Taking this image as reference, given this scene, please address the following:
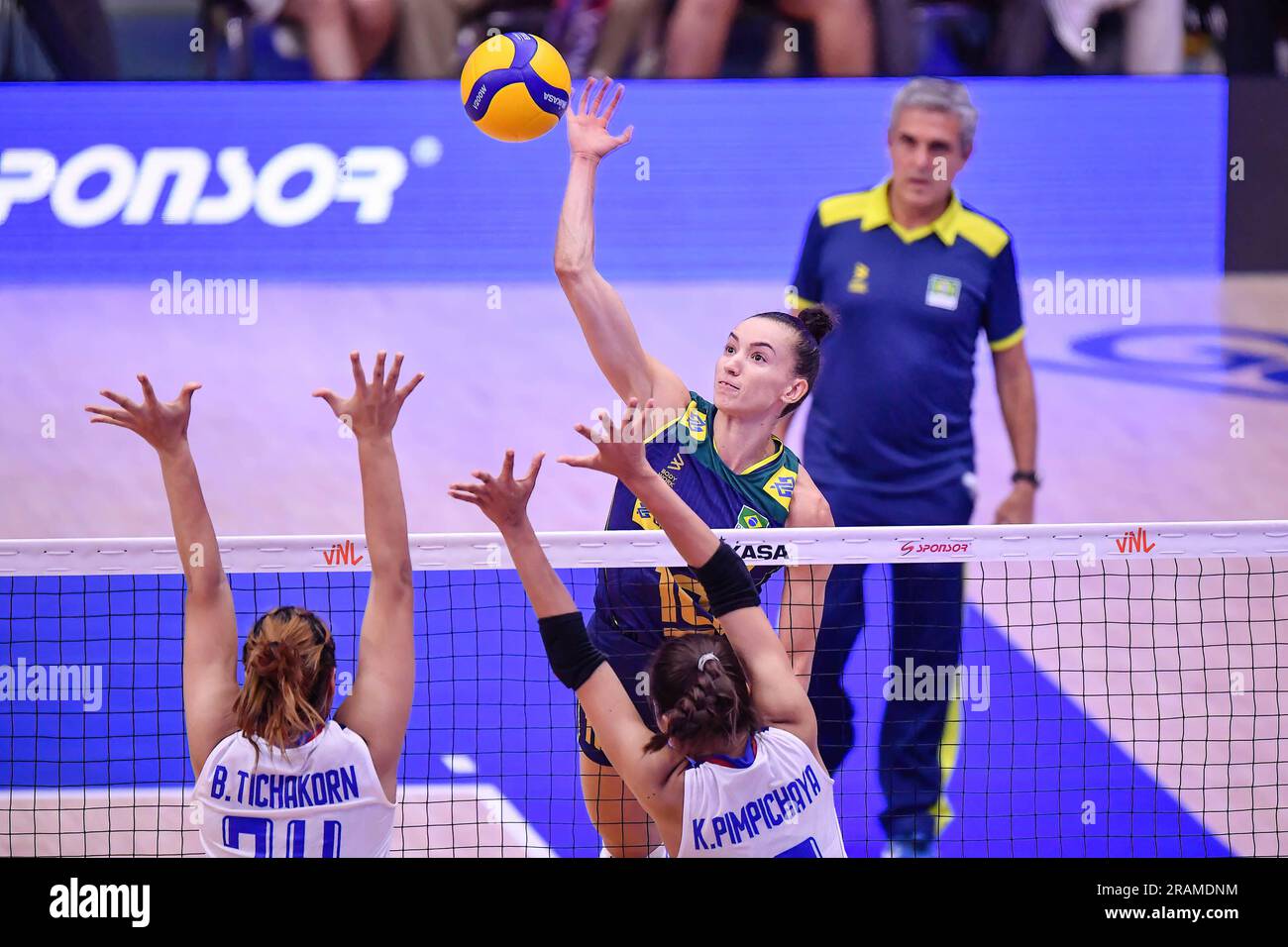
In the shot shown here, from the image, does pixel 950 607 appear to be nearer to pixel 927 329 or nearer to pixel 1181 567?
pixel 927 329

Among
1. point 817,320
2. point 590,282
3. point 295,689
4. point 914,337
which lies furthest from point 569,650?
point 914,337

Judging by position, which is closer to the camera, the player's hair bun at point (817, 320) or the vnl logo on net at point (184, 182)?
the player's hair bun at point (817, 320)

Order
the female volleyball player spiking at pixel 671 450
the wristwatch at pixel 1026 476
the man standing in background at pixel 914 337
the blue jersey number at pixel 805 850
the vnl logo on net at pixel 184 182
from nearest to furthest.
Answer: the blue jersey number at pixel 805 850, the female volleyball player spiking at pixel 671 450, the man standing in background at pixel 914 337, the wristwatch at pixel 1026 476, the vnl logo on net at pixel 184 182

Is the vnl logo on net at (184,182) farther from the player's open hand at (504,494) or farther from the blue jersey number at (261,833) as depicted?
the blue jersey number at (261,833)

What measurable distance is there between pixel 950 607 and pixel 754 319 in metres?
1.60

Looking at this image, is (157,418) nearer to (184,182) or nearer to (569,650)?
(569,650)

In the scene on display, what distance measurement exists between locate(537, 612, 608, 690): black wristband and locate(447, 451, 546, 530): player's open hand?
270mm

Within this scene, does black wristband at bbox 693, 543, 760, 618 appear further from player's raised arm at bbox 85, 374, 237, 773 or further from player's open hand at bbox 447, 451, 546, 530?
player's raised arm at bbox 85, 374, 237, 773

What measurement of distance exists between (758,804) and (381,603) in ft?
3.51

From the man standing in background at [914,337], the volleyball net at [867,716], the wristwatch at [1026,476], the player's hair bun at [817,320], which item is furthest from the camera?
the wristwatch at [1026,476]

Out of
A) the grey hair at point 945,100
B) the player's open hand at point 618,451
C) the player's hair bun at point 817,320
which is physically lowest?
the player's open hand at point 618,451

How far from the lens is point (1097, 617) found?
575cm

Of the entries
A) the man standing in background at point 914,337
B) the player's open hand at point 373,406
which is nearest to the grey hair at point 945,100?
the man standing in background at point 914,337

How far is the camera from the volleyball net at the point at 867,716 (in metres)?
4.93
